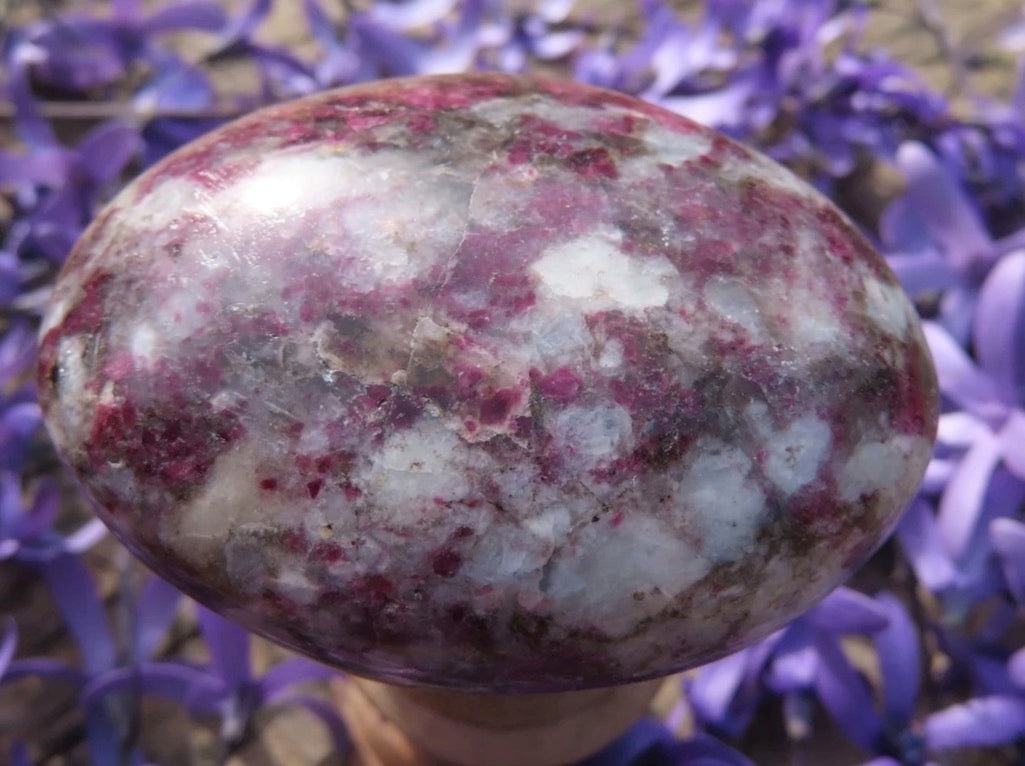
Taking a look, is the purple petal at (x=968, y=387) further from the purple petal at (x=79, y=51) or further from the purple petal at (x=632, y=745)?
the purple petal at (x=79, y=51)

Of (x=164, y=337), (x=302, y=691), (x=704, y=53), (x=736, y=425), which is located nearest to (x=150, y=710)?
(x=302, y=691)

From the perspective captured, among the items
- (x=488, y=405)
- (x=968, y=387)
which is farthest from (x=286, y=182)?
(x=968, y=387)

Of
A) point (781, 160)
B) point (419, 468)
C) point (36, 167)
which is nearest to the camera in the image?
point (419, 468)

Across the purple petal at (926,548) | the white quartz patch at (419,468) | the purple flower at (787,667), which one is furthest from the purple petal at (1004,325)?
the white quartz patch at (419,468)

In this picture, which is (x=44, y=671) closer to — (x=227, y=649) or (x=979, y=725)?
(x=227, y=649)

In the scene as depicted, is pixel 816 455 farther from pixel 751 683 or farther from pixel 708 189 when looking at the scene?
pixel 751 683

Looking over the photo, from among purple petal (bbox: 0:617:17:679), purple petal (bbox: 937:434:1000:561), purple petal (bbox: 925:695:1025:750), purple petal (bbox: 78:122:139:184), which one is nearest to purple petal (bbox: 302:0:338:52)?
purple petal (bbox: 78:122:139:184)

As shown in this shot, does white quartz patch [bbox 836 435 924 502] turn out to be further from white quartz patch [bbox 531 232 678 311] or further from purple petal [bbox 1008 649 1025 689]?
purple petal [bbox 1008 649 1025 689]
